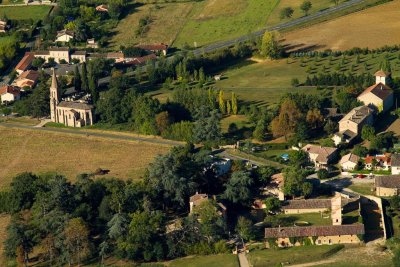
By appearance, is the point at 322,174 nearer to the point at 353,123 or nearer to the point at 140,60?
the point at 353,123

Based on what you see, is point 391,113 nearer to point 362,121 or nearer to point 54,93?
point 362,121

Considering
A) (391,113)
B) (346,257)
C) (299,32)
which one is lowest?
(346,257)

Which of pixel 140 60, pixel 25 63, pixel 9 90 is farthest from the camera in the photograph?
pixel 25 63

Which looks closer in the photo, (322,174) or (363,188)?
(363,188)

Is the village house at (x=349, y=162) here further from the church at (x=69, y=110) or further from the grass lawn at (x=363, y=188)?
the church at (x=69, y=110)

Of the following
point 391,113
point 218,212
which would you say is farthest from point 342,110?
point 218,212

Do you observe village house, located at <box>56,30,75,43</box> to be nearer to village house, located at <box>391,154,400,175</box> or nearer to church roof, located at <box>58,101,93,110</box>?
church roof, located at <box>58,101,93,110</box>

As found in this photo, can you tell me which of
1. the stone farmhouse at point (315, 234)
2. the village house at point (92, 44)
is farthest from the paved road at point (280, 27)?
the stone farmhouse at point (315, 234)

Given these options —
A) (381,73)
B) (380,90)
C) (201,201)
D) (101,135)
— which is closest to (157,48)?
(101,135)

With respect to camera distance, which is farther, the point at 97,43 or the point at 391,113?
the point at 97,43
